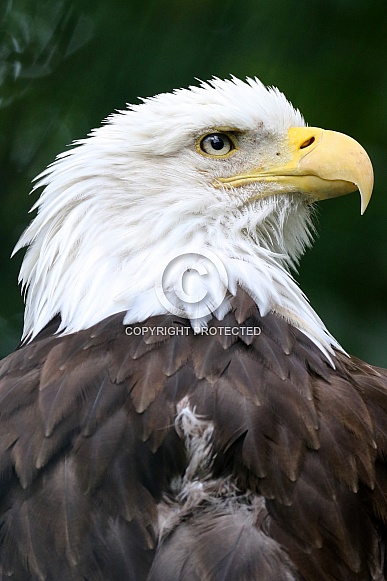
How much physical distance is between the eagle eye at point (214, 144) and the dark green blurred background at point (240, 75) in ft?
3.61

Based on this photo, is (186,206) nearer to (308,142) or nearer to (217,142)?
(217,142)

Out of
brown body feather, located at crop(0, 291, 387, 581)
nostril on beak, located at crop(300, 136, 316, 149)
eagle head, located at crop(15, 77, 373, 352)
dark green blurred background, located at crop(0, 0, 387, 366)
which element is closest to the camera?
brown body feather, located at crop(0, 291, 387, 581)

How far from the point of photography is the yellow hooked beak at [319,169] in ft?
8.98

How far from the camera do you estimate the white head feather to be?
274cm

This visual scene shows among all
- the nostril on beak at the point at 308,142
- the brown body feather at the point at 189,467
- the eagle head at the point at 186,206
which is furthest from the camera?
the nostril on beak at the point at 308,142

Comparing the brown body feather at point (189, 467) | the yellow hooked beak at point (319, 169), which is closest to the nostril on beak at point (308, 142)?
the yellow hooked beak at point (319, 169)

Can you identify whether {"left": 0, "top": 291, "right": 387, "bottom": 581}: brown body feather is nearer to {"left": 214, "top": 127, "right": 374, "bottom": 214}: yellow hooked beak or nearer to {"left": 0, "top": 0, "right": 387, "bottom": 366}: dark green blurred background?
{"left": 214, "top": 127, "right": 374, "bottom": 214}: yellow hooked beak

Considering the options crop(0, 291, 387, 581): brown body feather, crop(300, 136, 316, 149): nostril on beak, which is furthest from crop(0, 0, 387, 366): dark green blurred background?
crop(0, 291, 387, 581): brown body feather

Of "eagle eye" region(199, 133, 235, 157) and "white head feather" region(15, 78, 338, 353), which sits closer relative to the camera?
"white head feather" region(15, 78, 338, 353)

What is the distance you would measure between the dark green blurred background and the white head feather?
1.07 metres

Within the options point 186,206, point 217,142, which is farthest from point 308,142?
point 186,206

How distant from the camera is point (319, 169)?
2799mm

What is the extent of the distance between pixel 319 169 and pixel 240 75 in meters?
1.29

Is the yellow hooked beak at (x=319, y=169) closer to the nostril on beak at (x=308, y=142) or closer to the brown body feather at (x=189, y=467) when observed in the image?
the nostril on beak at (x=308, y=142)
